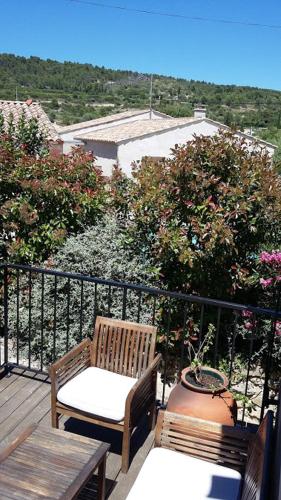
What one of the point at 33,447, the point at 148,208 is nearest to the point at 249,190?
the point at 148,208

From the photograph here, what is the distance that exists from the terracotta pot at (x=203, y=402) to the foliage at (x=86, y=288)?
7.14ft

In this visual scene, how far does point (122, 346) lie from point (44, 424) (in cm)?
74

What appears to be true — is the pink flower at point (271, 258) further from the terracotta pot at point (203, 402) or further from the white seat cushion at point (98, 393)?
the white seat cushion at point (98, 393)

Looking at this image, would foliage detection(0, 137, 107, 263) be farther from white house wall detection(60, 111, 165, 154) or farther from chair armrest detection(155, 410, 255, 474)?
white house wall detection(60, 111, 165, 154)

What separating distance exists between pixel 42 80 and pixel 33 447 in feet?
157

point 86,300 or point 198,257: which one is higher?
point 198,257

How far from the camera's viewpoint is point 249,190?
181 inches

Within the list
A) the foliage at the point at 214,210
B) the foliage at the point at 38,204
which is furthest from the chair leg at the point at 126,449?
the foliage at the point at 38,204

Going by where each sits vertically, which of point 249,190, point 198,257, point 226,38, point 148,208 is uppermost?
point 226,38

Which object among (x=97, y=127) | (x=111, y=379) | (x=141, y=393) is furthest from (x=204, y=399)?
(x=97, y=127)

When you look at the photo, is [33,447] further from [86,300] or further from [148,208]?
[148,208]

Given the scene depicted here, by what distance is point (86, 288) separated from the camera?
4.99 metres

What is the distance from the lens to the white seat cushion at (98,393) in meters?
2.56

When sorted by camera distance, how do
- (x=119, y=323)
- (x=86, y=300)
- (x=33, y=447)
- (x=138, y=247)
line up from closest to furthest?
(x=33, y=447)
(x=119, y=323)
(x=86, y=300)
(x=138, y=247)
